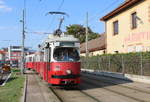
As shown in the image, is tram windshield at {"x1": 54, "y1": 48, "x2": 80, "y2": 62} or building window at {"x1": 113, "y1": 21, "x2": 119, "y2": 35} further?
building window at {"x1": 113, "y1": 21, "x2": 119, "y2": 35}

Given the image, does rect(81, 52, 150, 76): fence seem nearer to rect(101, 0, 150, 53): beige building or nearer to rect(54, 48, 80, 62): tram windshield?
rect(101, 0, 150, 53): beige building

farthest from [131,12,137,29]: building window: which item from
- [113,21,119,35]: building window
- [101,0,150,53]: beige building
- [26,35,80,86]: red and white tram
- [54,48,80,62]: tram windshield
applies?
[54,48,80,62]: tram windshield

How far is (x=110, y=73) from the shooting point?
29969 mm

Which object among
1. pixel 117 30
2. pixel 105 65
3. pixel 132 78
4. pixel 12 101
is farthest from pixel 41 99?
pixel 117 30

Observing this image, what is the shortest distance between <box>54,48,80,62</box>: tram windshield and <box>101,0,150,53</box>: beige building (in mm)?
12191

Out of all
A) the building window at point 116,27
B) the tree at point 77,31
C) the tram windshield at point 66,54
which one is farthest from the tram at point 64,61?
the tree at point 77,31

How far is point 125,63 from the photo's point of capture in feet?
89.1

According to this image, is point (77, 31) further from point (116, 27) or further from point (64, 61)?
point (64, 61)

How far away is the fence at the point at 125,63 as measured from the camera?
2335 cm

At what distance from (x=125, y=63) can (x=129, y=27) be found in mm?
6076

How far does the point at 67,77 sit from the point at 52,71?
92cm

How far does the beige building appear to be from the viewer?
2845cm

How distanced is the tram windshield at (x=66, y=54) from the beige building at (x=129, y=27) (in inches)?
480

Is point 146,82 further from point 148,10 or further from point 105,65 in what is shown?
point 105,65
